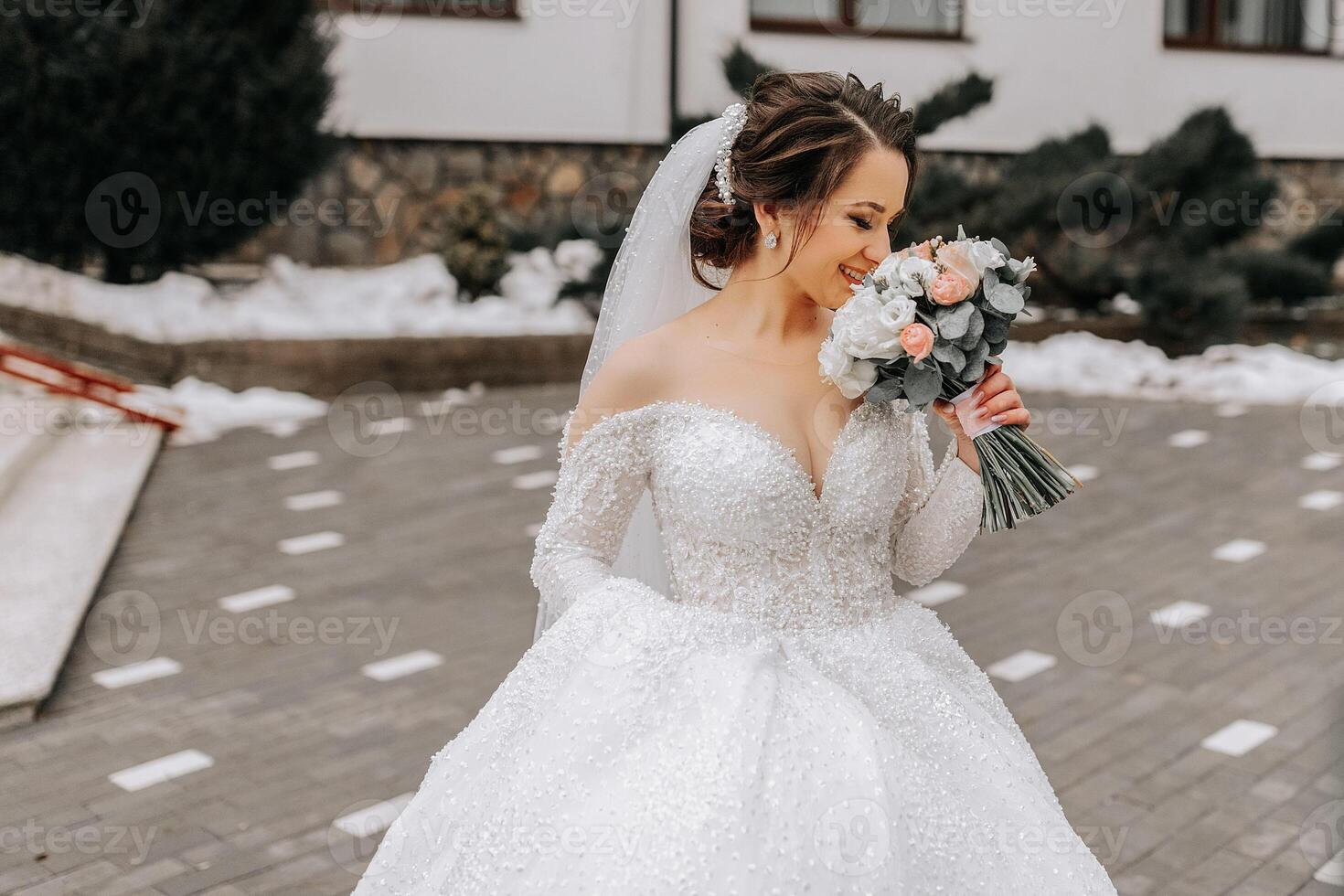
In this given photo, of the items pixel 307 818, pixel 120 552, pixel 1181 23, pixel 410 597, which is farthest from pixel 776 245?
pixel 1181 23

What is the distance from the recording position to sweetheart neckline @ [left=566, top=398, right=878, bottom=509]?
246cm

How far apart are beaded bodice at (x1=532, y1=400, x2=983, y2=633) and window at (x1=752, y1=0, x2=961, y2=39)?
36.8 feet

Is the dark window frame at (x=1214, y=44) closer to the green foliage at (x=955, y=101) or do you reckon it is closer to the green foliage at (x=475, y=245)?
the green foliage at (x=955, y=101)

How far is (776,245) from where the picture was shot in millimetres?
2516

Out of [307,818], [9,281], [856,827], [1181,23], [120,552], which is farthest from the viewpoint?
Answer: [1181,23]

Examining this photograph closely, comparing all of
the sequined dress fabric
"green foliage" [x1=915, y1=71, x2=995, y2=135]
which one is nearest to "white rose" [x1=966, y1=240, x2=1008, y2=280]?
the sequined dress fabric

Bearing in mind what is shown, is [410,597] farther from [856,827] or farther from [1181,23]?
[1181,23]

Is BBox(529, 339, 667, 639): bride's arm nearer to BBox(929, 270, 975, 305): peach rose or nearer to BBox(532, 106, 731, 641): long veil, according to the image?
BBox(532, 106, 731, 641): long veil

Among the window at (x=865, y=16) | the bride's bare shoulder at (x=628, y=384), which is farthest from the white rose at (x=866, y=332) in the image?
the window at (x=865, y=16)

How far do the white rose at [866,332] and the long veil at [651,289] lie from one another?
1.64 ft

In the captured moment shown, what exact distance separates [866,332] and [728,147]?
0.56m

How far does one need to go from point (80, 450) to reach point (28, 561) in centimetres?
215

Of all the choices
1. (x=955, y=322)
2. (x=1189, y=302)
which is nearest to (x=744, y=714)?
(x=955, y=322)

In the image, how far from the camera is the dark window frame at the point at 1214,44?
574 inches
